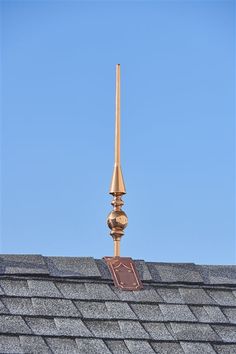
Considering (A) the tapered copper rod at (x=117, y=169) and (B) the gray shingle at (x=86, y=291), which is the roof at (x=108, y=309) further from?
(A) the tapered copper rod at (x=117, y=169)

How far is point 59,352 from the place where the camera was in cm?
632

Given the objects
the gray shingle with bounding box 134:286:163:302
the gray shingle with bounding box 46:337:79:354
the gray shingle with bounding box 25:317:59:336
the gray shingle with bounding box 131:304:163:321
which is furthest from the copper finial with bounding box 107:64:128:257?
the gray shingle with bounding box 46:337:79:354

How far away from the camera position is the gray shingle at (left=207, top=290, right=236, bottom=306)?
23.4 ft

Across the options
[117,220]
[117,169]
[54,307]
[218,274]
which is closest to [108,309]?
[54,307]

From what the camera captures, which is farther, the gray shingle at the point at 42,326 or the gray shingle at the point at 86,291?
the gray shingle at the point at 86,291

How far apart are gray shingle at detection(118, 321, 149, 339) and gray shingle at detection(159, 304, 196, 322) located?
0.63 feet

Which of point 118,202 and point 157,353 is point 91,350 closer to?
point 157,353

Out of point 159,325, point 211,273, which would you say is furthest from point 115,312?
point 211,273

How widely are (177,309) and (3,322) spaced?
997mm

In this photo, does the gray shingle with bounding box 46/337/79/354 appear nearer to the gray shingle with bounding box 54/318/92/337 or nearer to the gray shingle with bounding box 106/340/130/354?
the gray shingle with bounding box 54/318/92/337

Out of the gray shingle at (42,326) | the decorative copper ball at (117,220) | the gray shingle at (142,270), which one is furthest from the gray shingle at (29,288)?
the decorative copper ball at (117,220)

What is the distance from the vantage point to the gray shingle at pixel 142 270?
7188 mm

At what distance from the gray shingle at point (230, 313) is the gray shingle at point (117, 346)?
2.36 feet

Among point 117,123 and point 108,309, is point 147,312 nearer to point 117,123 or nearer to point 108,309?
point 108,309
